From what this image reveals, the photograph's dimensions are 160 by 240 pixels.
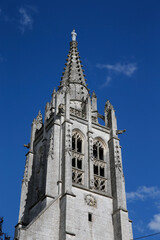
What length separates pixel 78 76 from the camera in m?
44.5

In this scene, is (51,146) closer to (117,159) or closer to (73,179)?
(73,179)

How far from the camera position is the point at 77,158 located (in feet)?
111

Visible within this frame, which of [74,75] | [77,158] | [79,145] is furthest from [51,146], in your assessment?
[74,75]

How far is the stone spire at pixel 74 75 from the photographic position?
42781 mm

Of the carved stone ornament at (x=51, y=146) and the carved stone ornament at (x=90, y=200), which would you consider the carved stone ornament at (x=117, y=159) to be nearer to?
the carved stone ornament at (x=90, y=200)

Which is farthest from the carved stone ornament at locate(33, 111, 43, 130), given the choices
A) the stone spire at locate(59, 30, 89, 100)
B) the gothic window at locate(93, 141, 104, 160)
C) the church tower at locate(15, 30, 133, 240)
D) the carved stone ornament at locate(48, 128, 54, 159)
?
the gothic window at locate(93, 141, 104, 160)

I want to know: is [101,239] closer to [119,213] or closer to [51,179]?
[119,213]

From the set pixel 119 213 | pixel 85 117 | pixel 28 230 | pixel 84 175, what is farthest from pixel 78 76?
pixel 28 230

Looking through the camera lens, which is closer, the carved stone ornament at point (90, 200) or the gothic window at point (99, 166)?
the carved stone ornament at point (90, 200)

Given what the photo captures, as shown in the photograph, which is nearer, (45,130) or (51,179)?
(51,179)

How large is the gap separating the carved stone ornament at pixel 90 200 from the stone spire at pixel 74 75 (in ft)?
43.6

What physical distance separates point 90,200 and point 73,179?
2244 millimetres

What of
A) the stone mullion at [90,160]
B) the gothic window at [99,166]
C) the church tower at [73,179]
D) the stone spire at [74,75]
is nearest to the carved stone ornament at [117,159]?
the church tower at [73,179]

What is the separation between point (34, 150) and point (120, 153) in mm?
8195
